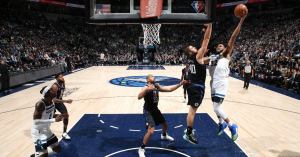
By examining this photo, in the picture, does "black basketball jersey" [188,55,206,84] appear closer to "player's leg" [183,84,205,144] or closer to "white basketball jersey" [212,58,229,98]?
"player's leg" [183,84,205,144]

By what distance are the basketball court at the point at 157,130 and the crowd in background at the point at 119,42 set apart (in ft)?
18.8

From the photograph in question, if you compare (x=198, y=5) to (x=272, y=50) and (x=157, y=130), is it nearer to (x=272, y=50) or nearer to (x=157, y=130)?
(x=157, y=130)

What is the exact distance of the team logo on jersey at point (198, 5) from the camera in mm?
8743

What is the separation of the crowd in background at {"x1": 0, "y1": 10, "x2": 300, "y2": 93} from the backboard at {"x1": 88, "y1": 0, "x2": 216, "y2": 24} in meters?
8.31

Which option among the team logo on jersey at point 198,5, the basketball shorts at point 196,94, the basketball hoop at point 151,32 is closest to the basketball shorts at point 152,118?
the basketball shorts at point 196,94

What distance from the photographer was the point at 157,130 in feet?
24.6

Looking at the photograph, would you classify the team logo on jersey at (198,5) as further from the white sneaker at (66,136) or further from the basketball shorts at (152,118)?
the white sneaker at (66,136)

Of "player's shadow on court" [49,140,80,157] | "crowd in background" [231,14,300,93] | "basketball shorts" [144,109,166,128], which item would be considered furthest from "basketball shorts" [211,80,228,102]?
"crowd in background" [231,14,300,93]

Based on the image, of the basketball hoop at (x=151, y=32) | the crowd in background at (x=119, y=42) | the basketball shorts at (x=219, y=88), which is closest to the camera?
the basketball shorts at (x=219, y=88)

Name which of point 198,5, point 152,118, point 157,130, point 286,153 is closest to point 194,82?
point 152,118

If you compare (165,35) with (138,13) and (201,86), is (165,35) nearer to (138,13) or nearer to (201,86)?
(138,13)

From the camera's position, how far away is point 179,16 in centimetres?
887

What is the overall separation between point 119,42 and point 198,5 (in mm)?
28216

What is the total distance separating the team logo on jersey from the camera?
8743 mm
